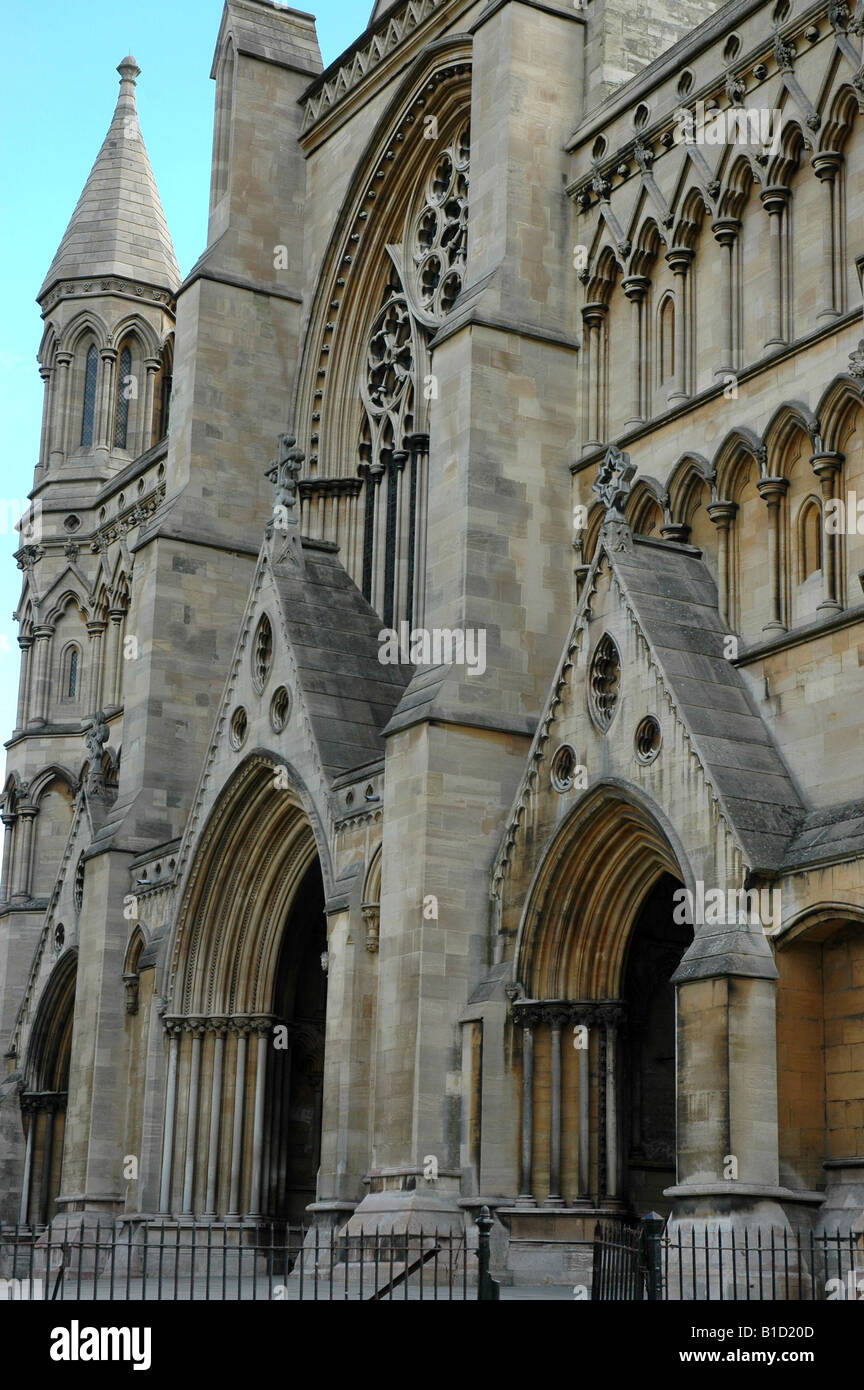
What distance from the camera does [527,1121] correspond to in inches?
805

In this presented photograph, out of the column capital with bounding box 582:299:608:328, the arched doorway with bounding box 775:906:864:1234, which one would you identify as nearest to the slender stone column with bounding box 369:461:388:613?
the column capital with bounding box 582:299:608:328

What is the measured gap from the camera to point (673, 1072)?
70.3ft

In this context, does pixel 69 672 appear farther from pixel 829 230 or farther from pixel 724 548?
pixel 829 230

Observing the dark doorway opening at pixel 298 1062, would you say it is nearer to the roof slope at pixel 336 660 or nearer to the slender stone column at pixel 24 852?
the roof slope at pixel 336 660

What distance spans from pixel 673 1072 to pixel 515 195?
10237 mm

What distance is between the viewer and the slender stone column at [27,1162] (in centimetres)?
3160

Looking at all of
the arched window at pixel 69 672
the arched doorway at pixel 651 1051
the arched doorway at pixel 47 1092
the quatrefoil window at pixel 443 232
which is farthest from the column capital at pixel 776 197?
the arched window at pixel 69 672

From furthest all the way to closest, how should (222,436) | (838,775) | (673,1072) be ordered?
(222,436) → (673,1072) → (838,775)

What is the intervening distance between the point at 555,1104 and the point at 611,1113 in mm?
559

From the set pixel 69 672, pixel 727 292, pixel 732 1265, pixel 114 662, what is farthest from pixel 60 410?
pixel 732 1265

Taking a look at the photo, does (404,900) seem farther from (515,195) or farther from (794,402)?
(515,195)

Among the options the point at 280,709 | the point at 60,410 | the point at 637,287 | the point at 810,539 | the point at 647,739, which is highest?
the point at 60,410
